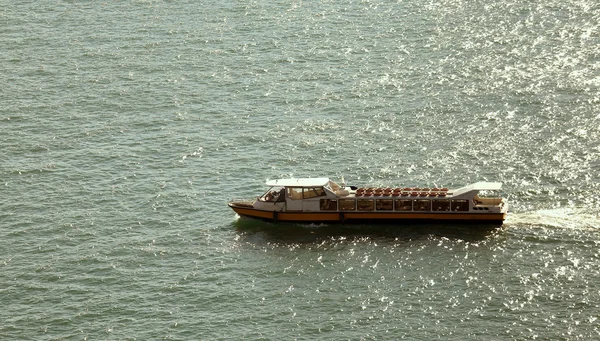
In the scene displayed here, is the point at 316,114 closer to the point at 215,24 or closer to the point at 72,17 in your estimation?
the point at 215,24

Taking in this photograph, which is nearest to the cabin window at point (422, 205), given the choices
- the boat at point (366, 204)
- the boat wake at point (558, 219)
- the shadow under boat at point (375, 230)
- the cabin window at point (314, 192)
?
the boat at point (366, 204)

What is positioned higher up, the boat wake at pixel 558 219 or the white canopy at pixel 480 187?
the white canopy at pixel 480 187

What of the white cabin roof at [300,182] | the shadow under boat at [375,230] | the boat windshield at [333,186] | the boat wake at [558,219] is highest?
the white cabin roof at [300,182]

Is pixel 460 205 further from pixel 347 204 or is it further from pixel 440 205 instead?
pixel 347 204

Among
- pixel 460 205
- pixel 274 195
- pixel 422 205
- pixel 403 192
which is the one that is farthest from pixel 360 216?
pixel 460 205

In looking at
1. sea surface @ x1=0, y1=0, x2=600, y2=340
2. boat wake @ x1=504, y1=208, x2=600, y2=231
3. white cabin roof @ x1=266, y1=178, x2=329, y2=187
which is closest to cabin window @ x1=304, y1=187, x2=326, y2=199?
white cabin roof @ x1=266, y1=178, x2=329, y2=187

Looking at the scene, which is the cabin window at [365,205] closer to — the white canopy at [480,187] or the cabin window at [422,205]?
the cabin window at [422,205]

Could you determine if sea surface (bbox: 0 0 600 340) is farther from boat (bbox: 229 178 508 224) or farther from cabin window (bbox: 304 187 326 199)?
cabin window (bbox: 304 187 326 199)
